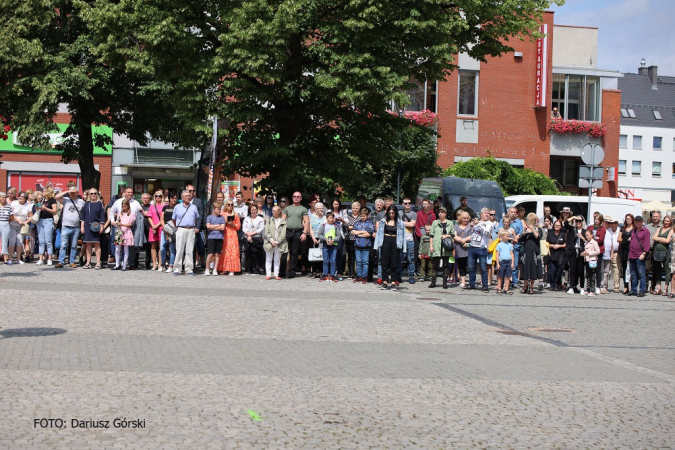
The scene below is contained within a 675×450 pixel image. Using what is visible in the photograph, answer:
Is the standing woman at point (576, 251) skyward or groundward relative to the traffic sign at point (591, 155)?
groundward

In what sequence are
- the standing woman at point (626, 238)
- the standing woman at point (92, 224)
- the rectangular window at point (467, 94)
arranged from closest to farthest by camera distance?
the standing woman at point (626, 238), the standing woman at point (92, 224), the rectangular window at point (467, 94)

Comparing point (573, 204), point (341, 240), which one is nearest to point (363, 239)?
point (341, 240)

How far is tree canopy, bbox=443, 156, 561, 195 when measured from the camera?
3541 centimetres

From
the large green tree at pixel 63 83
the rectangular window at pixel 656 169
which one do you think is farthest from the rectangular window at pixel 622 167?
the large green tree at pixel 63 83

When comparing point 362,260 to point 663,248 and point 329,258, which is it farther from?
point 663,248

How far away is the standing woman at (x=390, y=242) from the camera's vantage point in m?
17.4

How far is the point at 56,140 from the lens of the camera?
39969 mm

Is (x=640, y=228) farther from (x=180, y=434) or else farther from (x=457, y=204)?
(x=180, y=434)

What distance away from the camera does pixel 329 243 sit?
727 inches

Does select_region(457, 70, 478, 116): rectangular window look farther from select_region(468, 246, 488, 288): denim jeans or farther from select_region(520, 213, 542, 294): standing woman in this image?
select_region(468, 246, 488, 288): denim jeans

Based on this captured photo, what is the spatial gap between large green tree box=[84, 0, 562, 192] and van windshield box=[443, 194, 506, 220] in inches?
122

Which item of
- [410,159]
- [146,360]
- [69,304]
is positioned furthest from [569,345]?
[410,159]

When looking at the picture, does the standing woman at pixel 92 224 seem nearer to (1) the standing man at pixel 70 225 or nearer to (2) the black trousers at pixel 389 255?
(1) the standing man at pixel 70 225

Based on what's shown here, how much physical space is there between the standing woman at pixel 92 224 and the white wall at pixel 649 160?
7389 centimetres
